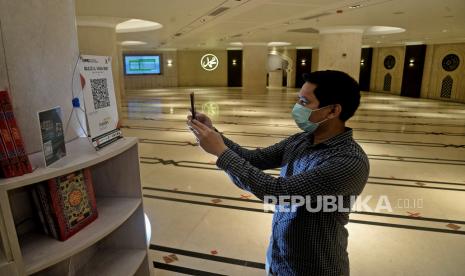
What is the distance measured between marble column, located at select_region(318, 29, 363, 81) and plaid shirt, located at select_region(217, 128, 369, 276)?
11.0m

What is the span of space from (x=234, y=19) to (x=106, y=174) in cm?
750

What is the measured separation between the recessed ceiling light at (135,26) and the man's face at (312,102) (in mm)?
10171

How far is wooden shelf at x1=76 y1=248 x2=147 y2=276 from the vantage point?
1917mm

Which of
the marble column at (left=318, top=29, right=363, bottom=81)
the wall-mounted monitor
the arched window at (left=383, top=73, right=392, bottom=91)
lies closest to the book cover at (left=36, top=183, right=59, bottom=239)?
the marble column at (left=318, top=29, right=363, bottom=81)

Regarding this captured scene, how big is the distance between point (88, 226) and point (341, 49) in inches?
457

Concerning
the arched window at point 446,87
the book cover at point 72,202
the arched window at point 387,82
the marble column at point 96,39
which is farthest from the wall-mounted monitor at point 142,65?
the book cover at point 72,202

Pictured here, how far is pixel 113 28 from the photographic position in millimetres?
9375

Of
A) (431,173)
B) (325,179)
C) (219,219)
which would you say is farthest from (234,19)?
(325,179)

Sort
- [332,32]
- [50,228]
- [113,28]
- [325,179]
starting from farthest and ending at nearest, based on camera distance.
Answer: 1. [332,32]
2. [113,28]
3. [50,228]
4. [325,179]

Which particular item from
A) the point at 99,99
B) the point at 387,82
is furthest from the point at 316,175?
the point at 387,82

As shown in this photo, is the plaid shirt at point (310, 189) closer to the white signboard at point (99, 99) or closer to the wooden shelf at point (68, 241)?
the white signboard at point (99, 99)

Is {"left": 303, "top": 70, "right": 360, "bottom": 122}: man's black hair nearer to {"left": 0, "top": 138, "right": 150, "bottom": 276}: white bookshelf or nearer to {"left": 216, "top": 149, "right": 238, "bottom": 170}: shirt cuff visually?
{"left": 216, "top": 149, "right": 238, "bottom": 170}: shirt cuff

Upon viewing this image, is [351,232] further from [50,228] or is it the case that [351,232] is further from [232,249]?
[50,228]

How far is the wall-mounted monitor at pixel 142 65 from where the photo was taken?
78.2ft
